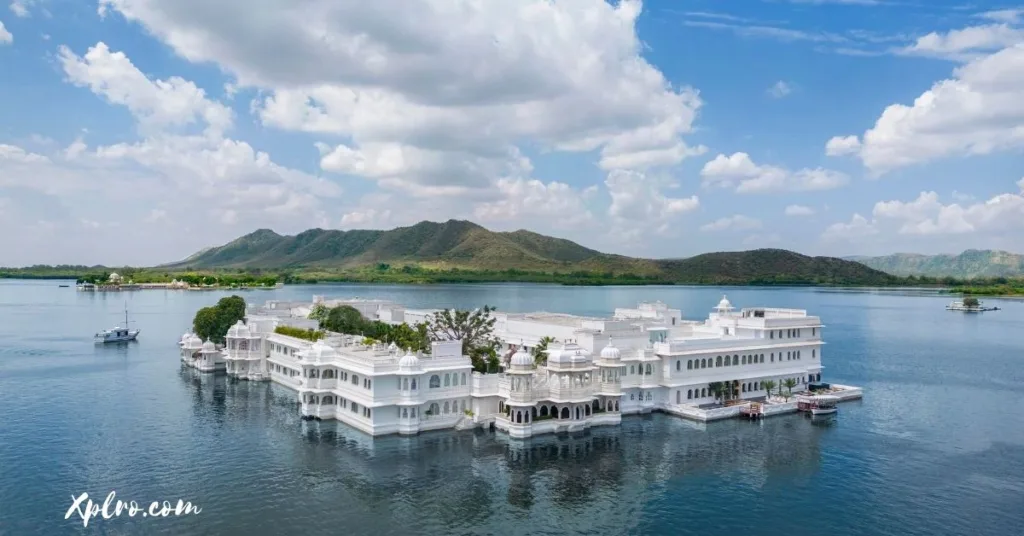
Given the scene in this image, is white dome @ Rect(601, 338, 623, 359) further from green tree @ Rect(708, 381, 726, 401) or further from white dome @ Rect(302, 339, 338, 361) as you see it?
white dome @ Rect(302, 339, 338, 361)

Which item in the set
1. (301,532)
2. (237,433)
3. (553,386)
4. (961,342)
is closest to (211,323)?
(237,433)

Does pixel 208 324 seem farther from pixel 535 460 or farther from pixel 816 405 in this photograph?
pixel 816 405

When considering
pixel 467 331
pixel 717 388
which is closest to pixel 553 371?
pixel 467 331

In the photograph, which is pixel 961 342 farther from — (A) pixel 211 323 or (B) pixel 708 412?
(A) pixel 211 323

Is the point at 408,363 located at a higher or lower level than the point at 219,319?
lower

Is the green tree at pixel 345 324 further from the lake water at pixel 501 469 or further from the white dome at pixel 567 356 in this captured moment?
the white dome at pixel 567 356

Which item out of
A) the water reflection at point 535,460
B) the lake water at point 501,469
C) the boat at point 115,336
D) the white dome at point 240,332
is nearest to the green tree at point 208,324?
the white dome at point 240,332
